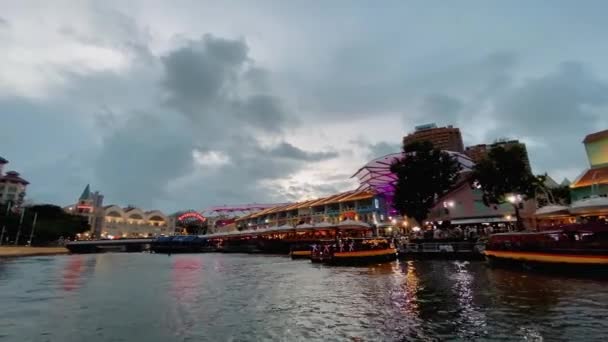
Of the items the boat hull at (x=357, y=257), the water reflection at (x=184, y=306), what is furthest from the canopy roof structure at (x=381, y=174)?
the water reflection at (x=184, y=306)

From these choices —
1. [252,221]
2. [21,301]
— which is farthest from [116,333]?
[252,221]

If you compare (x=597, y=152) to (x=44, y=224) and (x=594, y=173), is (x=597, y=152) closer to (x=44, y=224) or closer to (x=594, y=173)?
(x=594, y=173)

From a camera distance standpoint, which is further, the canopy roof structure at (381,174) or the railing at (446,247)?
the canopy roof structure at (381,174)

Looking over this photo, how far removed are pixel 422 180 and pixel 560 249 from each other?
74.9 ft

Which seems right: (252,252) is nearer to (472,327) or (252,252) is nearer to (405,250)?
(405,250)

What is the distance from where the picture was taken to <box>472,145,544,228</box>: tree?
38000mm

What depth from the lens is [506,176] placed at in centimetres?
3809

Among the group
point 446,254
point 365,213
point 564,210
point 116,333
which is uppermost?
point 365,213

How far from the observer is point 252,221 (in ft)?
461

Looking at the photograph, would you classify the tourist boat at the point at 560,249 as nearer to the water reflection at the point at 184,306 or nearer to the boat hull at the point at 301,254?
the water reflection at the point at 184,306

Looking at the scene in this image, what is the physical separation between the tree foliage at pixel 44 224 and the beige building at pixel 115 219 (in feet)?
74.4

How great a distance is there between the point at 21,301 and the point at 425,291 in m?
20.9

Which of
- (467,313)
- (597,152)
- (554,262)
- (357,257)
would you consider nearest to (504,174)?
(597,152)

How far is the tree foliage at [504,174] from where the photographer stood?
38000 mm
